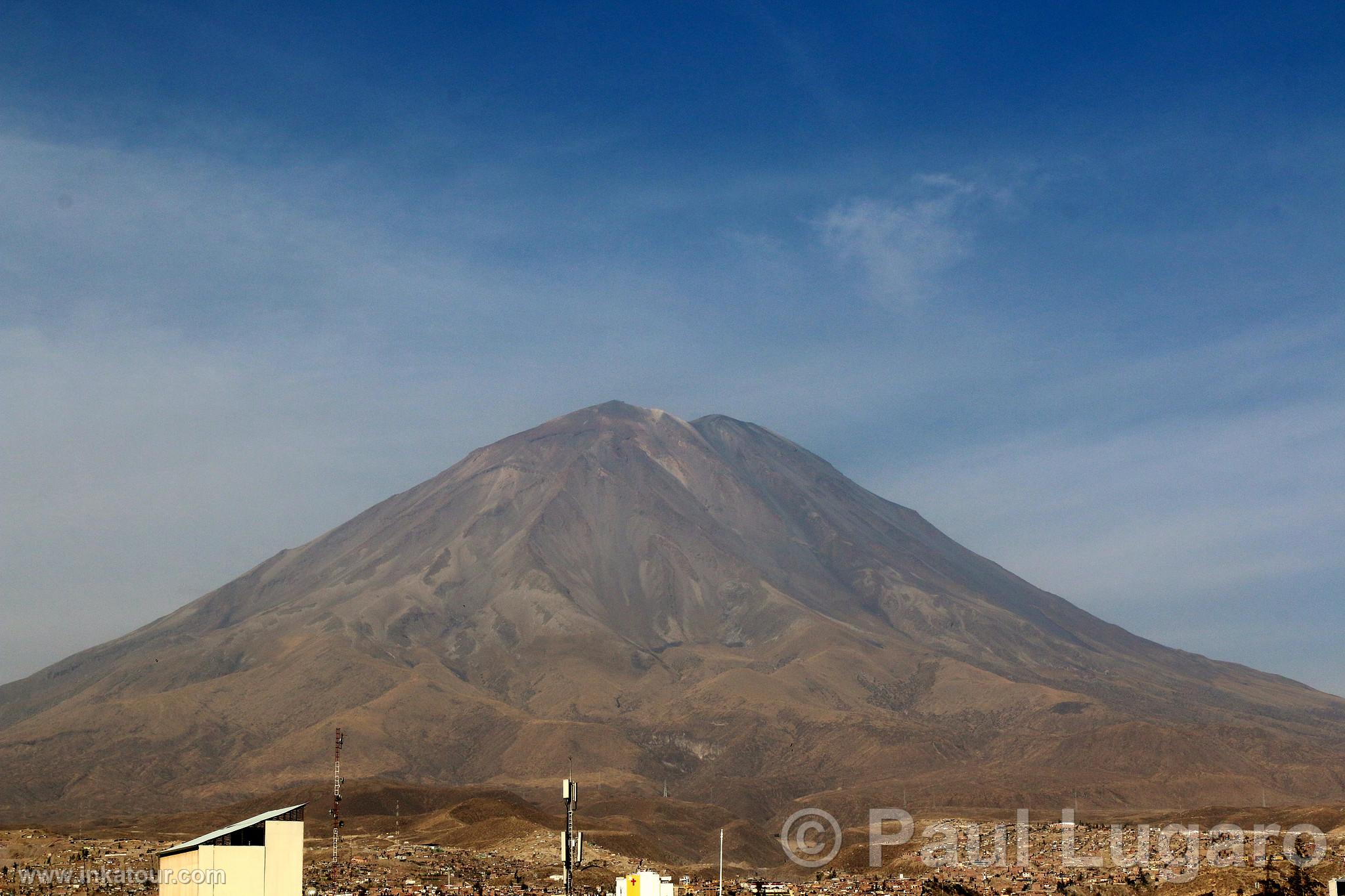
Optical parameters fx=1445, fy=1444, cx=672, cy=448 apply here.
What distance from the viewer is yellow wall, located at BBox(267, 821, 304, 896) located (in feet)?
117

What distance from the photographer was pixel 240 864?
116ft

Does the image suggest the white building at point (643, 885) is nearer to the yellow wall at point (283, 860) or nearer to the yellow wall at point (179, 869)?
the yellow wall at point (283, 860)

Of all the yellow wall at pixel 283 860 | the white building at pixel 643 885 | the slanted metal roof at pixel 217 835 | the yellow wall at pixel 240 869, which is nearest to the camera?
the yellow wall at pixel 240 869

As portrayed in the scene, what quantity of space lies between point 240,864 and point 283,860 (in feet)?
3.34

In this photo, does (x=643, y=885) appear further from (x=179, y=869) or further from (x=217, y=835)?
(x=179, y=869)

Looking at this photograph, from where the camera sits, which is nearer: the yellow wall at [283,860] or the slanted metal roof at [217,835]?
the yellow wall at [283,860]

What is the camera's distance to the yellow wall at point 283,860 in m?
35.6

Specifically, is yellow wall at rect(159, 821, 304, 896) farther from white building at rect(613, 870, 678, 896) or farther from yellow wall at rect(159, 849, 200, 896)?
white building at rect(613, 870, 678, 896)

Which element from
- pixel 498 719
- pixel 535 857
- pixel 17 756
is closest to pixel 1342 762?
pixel 498 719

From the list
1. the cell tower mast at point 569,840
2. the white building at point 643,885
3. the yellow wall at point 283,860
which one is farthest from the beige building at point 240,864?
the white building at point 643,885

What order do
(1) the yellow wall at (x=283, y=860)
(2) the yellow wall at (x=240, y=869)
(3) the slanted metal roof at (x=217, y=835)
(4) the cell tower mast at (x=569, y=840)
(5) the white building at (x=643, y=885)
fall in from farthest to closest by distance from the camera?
(5) the white building at (x=643, y=885), (3) the slanted metal roof at (x=217, y=835), (1) the yellow wall at (x=283, y=860), (2) the yellow wall at (x=240, y=869), (4) the cell tower mast at (x=569, y=840)

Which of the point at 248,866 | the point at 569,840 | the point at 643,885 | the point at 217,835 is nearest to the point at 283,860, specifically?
the point at 248,866

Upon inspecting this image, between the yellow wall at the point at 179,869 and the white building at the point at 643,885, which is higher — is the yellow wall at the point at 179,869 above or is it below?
above

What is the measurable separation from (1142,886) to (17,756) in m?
160
